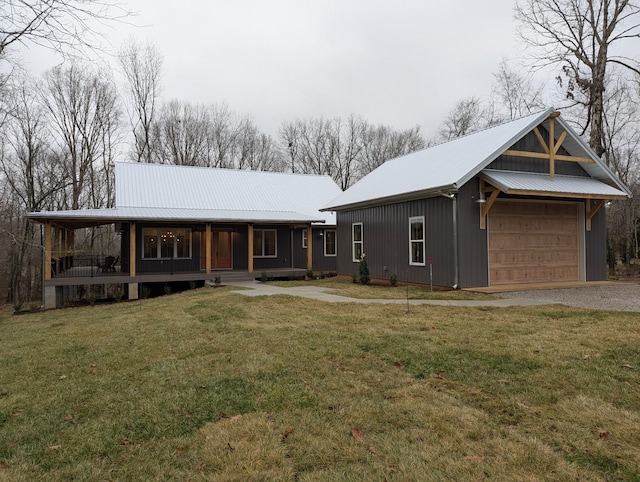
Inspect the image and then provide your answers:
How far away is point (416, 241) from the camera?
13.6 meters

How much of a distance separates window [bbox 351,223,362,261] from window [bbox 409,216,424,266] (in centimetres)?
351

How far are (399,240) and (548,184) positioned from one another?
15.9 ft

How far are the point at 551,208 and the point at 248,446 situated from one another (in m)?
13.7

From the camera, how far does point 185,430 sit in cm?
338

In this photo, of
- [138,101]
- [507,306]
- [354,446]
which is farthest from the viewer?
[138,101]

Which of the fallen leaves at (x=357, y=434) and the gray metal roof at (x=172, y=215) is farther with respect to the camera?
the gray metal roof at (x=172, y=215)

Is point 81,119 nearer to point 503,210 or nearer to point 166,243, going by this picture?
point 166,243

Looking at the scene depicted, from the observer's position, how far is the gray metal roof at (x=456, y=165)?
39.5 feet

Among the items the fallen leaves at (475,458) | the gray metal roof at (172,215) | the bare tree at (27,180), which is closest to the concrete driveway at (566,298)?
the gray metal roof at (172,215)

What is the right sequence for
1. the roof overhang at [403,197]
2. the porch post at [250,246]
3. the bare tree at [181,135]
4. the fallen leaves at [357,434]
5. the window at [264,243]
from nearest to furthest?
the fallen leaves at [357,434], the roof overhang at [403,197], the porch post at [250,246], the window at [264,243], the bare tree at [181,135]

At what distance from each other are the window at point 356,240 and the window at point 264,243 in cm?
472

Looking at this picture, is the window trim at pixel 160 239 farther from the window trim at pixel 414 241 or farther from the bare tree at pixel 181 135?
the bare tree at pixel 181 135

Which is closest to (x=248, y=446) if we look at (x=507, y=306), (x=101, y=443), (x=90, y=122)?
(x=101, y=443)

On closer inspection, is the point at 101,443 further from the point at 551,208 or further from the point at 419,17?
the point at 419,17
